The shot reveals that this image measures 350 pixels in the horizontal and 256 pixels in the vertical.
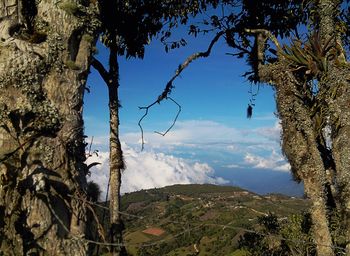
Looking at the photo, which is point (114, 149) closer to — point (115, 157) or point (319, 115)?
point (115, 157)

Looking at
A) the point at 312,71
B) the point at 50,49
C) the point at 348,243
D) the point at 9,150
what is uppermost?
the point at 312,71

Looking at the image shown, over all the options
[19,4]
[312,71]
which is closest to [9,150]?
[19,4]

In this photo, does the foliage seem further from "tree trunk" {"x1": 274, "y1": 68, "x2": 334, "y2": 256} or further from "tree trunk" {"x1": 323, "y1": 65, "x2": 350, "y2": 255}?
"tree trunk" {"x1": 323, "y1": 65, "x2": 350, "y2": 255}

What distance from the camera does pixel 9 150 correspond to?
10.6 ft

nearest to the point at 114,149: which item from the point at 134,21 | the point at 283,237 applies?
the point at 134,21

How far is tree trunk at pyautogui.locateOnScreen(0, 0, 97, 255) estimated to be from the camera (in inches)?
123

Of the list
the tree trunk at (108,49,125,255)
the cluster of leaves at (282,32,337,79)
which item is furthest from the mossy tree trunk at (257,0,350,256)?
the tree trunk at (108,49,125,255)

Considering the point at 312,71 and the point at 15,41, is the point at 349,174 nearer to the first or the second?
the point at 312,71

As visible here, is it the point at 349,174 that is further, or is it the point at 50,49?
the point at 349,174

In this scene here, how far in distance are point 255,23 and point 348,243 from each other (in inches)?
245

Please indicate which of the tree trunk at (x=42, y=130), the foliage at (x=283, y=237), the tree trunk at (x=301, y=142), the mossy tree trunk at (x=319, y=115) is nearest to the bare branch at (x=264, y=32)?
the mossy tree trunk at (x=319, y=115)

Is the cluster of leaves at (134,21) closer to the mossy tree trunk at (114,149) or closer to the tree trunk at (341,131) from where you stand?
the mossy tree trunk at (114,149)

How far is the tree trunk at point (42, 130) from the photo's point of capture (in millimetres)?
3133

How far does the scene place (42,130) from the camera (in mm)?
3371
